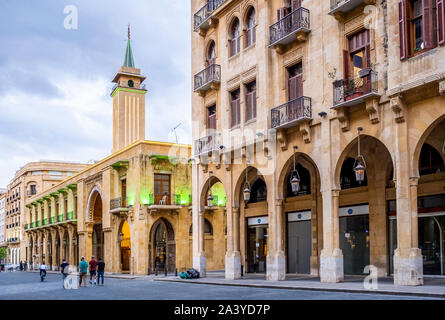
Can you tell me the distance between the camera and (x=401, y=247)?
16.6 metres

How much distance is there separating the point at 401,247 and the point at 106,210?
29.2 metres

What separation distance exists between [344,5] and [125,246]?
90.6ft

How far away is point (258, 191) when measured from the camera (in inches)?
1190

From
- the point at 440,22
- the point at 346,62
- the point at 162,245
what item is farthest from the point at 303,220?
the point at 162,245

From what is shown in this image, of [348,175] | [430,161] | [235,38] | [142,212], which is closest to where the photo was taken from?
[430,161]

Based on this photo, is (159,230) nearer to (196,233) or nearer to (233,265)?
(196,233)

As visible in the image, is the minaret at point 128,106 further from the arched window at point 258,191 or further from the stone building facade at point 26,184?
the arched window at point 258,191

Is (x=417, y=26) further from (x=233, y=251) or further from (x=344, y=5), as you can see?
(x=233, y=251)

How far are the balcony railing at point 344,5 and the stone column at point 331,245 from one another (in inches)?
266

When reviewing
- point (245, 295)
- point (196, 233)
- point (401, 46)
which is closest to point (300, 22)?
point (401, 46)

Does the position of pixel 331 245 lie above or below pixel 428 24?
below

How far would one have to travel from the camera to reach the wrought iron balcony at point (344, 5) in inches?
746

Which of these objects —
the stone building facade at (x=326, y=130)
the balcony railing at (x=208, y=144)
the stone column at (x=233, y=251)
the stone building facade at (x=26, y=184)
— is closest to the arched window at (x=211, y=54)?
the stone building facade at (x=326, y=130)

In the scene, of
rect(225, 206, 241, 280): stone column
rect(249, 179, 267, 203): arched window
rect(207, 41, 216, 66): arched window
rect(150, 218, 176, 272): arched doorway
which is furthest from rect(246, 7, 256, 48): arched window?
rect(150, 218, 176, 272): arched doorway
